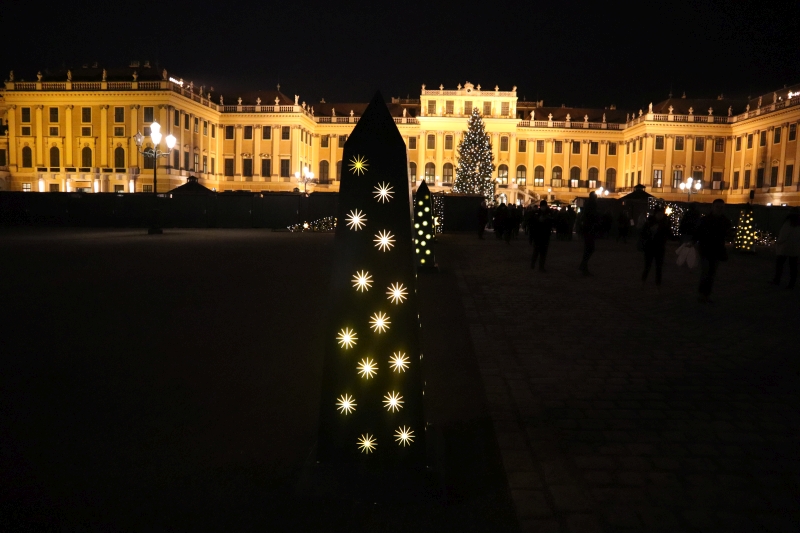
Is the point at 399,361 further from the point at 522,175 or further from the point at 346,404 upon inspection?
the point at 522,175

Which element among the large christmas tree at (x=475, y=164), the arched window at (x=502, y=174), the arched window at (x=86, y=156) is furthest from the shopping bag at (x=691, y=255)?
the arched window at (x=502, y=174)

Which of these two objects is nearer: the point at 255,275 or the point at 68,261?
the point at 255,275

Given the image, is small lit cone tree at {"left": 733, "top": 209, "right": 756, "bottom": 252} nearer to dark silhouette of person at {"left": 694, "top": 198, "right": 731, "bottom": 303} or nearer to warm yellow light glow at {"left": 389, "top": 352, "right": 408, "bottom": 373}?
dark silhouette of person at {"left": 694, "top": 198, "right": 731, "bottom": 303}

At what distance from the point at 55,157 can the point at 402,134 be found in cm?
3511

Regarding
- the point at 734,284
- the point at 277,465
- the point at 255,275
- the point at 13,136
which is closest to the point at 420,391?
the point at 277,465

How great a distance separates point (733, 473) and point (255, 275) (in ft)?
35.5

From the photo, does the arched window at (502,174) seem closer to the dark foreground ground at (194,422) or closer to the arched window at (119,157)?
the arched window at (119,157)

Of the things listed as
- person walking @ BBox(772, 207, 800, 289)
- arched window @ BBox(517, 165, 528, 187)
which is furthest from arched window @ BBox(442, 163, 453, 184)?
person walking @ BBox(772, 207, 800, 289)

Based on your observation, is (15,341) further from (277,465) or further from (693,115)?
(693,115)

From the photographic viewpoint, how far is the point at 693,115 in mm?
76188

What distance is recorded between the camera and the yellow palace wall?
6328cm

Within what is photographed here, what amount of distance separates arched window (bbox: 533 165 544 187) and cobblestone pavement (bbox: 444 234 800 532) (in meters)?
72.7

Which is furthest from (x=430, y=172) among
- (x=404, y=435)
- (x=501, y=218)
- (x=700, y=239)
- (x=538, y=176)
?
(x=404, y=435)

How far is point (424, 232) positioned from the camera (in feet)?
50.3
